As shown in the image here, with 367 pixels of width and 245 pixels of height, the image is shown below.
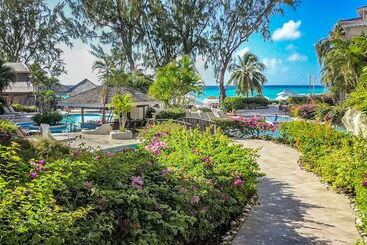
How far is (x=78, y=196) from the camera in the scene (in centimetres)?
442

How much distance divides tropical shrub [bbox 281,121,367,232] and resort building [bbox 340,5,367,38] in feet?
98.3

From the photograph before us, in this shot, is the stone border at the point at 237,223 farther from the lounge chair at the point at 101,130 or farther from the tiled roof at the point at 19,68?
the tiled roof at the point at 19,68

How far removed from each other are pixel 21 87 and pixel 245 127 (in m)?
35.8

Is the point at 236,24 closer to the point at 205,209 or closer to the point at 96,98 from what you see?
the point at 96,98

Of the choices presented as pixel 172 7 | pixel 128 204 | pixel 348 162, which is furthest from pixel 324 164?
pixel 172 7

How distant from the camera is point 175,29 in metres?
47.7

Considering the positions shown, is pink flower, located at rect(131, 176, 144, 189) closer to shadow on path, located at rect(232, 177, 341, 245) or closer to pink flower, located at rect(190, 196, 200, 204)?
pink flower, located at rect(190, 196, 200, 204)

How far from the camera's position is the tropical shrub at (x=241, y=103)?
145 feet

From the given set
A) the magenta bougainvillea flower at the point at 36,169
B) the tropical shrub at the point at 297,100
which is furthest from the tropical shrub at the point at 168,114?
the tropical shrub at the point at 297,100

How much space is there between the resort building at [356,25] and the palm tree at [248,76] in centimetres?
1240

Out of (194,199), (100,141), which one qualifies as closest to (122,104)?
(100,141)

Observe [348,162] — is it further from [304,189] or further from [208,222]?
[208,222]

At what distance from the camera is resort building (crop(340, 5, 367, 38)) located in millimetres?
40719

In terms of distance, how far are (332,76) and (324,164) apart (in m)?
26.0
